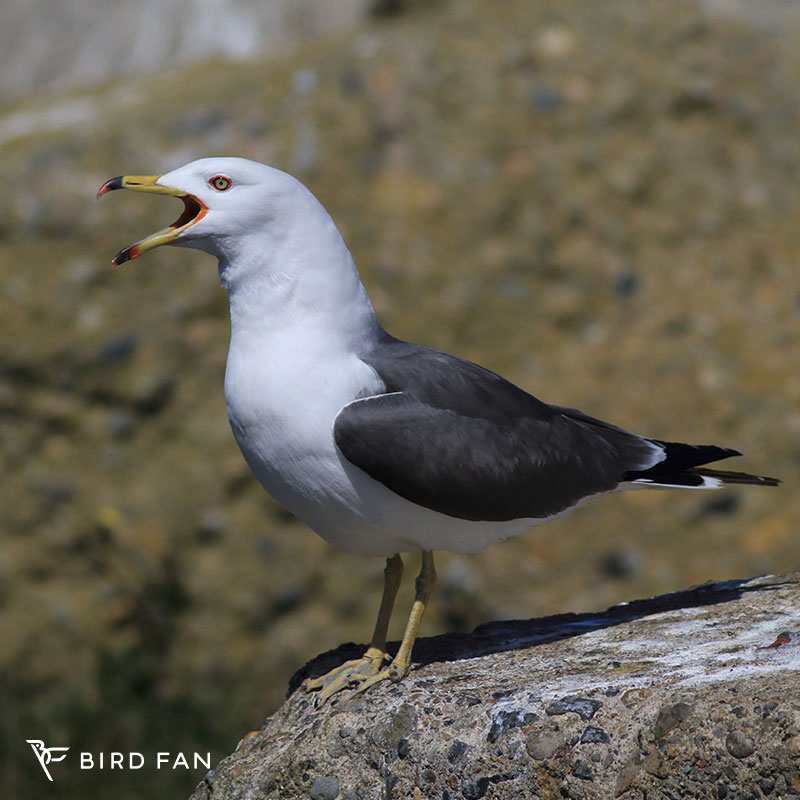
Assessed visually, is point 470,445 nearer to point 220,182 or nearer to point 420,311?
point 220,182

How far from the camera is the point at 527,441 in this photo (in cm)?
457

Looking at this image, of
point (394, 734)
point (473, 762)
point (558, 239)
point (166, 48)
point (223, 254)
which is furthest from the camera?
point (166, 48)

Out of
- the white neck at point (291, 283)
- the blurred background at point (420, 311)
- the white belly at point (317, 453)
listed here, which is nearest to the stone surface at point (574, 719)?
the white belly at point (317, 453)

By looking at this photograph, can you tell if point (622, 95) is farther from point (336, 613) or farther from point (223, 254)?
point (223, 254)

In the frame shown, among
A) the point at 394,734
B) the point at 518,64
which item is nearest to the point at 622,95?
the point at 518,64

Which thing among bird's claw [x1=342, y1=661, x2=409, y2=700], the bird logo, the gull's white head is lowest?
the bird logo

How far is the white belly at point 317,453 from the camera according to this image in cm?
418

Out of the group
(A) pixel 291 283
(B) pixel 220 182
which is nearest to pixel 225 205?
(B) pixel 220 182

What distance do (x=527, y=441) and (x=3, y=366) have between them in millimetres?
5397

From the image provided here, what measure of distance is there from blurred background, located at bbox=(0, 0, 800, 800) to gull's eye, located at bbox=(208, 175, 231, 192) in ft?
14.3

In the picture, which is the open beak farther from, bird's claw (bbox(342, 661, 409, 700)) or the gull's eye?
bird's claw (bbox(342, 661, 409, 700))

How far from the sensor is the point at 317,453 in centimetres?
417

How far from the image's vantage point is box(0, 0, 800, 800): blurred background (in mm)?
8297

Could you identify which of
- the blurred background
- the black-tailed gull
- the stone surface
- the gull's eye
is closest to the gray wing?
the black-tailed gull
